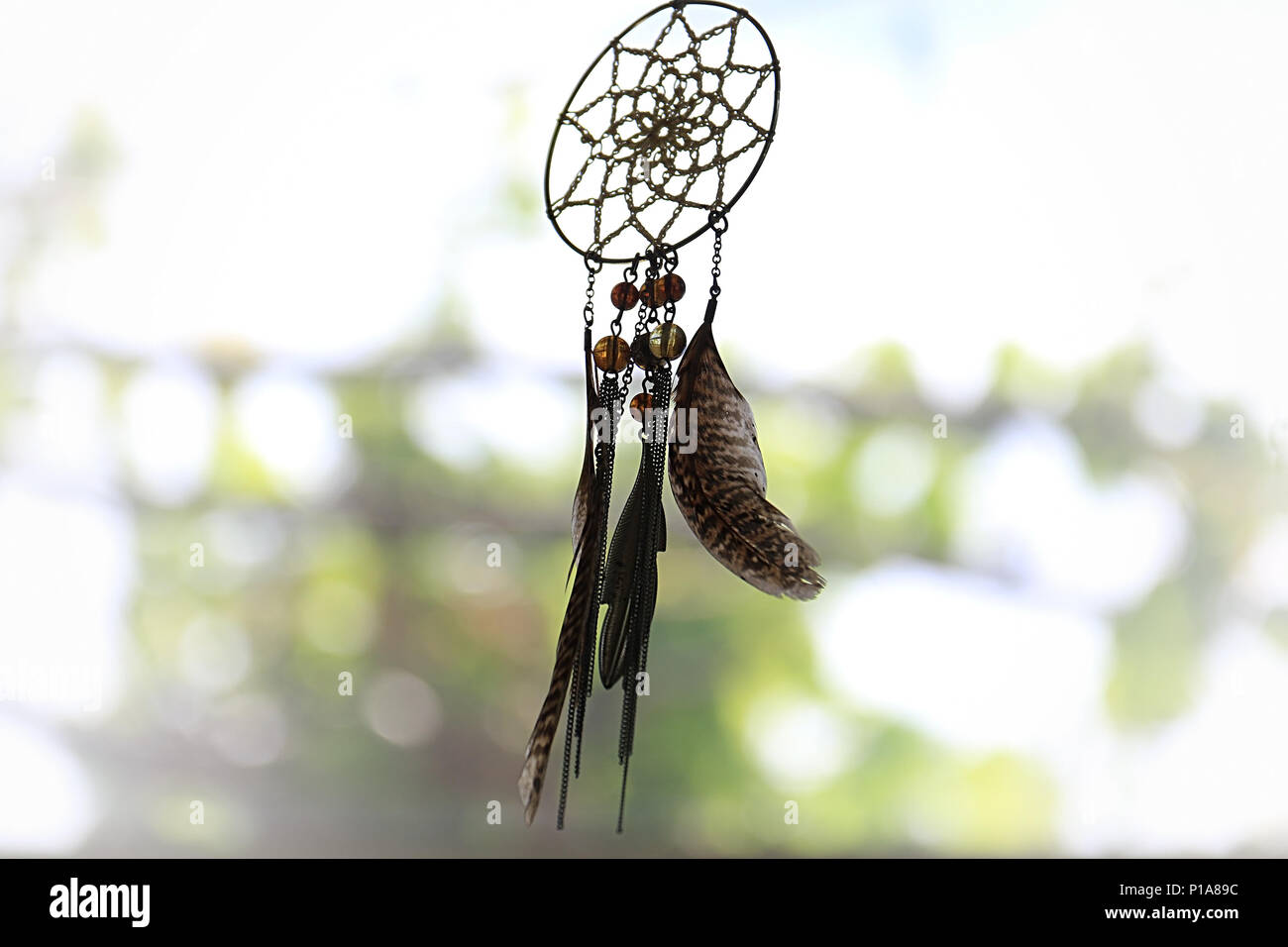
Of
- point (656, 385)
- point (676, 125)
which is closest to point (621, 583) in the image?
point (656, 385)

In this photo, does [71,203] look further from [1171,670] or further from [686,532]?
[1171,670]

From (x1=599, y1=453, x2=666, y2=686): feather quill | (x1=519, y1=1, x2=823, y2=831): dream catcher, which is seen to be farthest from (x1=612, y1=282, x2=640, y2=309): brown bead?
(x1=599, y1=453, x2=666, y2=686): feather quill

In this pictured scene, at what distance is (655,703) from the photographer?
61.0 inches

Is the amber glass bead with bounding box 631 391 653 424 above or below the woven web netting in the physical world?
below

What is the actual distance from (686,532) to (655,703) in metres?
0.26

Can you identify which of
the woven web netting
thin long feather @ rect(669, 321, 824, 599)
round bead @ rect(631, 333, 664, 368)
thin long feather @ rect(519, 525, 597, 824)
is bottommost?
thin long feather @ rect(519, 525, 597, 824)

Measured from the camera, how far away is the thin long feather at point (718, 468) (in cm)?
71

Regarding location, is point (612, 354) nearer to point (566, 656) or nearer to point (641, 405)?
point (641, 405)

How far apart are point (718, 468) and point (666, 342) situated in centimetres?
10

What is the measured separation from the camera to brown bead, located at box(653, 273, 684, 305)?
2.55 ft

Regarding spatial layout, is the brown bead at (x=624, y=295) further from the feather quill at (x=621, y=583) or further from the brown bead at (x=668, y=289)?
the feather quill at (x=621, y=583)

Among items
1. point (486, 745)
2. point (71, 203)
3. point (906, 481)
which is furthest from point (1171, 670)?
point (71, 203)

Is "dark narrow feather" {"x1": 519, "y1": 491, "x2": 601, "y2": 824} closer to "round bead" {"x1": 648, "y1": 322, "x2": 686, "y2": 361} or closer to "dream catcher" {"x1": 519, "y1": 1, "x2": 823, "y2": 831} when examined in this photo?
"dream catcher" {"x1": 519, "y1": 1, "x2": 823, "y2": 831}

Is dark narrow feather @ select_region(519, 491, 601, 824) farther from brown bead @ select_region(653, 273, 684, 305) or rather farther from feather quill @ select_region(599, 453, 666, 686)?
brown bead @ select_region(653, 273, 684, 305)
